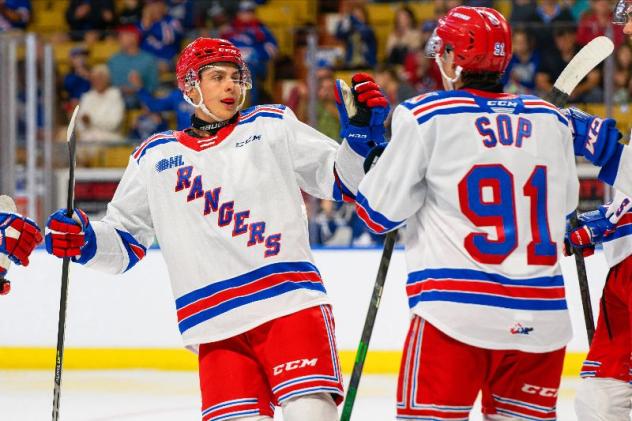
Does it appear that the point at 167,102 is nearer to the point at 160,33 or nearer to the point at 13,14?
the point at 160,33

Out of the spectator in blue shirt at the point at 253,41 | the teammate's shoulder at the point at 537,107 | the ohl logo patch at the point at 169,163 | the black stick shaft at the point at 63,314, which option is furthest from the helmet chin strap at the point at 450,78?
the spectator in blue shirt at the point at 253,41

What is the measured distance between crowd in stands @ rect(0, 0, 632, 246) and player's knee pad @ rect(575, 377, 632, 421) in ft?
8.79

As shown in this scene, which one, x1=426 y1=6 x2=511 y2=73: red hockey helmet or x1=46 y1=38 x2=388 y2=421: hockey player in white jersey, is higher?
x1=426 y1=6 x2=511 y2=73: red hockey helmet

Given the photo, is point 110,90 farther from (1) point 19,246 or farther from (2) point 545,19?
(1) point 19,246

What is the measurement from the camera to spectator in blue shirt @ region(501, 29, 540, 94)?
598 cm

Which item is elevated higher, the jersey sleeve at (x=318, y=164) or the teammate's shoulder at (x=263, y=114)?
the teammate's shoulder at (x=263, y=114)

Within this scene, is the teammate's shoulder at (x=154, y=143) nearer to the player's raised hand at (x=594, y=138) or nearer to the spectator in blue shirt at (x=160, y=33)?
the player's raised hand at (x=594, y=138)

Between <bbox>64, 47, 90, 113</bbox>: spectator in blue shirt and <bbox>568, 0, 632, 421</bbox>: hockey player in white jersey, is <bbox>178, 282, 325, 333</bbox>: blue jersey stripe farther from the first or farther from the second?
<bbox>64, 47, 90, 113</bbox>: spectator in blue shirt

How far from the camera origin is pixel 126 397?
4.90m

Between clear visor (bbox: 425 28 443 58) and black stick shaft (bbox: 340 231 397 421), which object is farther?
black stick shaft (bbox: 340 231 397 421)

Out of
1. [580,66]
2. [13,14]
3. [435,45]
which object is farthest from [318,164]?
[13,14]

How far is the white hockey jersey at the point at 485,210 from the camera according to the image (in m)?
2.31

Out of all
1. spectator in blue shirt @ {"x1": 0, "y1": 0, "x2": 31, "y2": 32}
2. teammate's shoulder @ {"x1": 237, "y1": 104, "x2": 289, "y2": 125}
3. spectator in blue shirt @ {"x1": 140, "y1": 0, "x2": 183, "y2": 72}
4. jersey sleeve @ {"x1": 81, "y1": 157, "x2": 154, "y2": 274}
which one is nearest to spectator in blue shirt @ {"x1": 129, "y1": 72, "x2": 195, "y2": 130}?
spectator in blue shirt @ {"x1": 140, "y1": 0, "x2": 183, "y2": 72}

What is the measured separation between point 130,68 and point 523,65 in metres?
2.20
